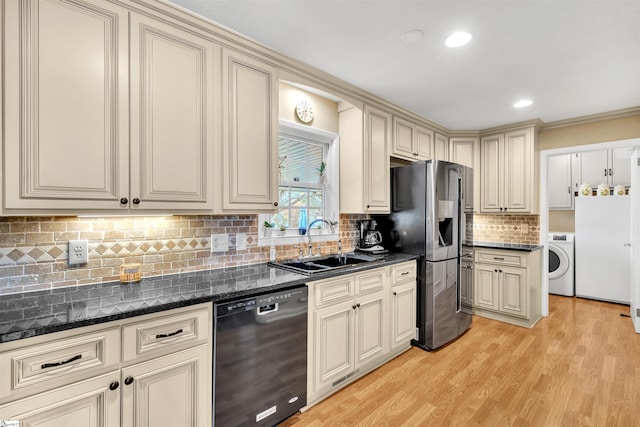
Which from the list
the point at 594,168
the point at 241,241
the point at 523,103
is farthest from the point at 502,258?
the point at 241,241

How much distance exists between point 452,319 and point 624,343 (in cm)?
170

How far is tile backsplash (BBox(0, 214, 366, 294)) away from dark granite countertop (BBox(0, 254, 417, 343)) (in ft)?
0.20

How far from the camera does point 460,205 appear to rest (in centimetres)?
320

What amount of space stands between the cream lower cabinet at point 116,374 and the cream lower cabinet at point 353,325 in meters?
0.74

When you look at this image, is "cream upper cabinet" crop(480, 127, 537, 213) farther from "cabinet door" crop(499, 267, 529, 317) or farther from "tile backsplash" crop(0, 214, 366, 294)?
"tile backsplash" crop(0, 214, 366, 294)

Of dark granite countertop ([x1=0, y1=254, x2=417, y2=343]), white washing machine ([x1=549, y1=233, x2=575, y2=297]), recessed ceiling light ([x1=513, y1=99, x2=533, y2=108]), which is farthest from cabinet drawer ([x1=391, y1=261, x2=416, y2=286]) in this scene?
white washing machine ([x1=549, y1=233, x2=575, y2=297])

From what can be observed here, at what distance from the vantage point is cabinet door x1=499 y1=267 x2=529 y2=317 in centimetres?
345

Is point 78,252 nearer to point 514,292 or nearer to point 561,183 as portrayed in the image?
point 514,292

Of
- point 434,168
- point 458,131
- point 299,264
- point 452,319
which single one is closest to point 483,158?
point 458,131

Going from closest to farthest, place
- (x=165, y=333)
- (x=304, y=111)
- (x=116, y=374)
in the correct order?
(x=116, y=374), (x=165, y=333), (x=304, y=111)

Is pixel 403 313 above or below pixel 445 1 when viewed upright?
below

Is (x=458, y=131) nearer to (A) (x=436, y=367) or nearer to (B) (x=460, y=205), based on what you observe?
(B) (x=460, y=205)

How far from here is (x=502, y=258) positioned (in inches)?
141

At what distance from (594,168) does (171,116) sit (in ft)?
19.2
